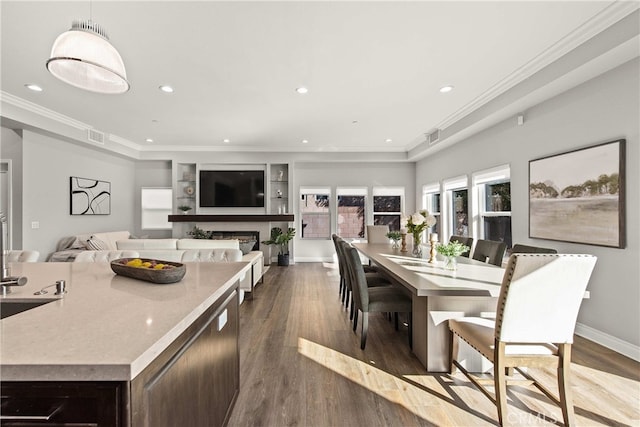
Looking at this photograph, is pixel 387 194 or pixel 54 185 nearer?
pixel 54 185

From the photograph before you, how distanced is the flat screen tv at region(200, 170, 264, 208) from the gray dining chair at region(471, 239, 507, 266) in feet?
16.1

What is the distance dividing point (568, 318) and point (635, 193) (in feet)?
5.28

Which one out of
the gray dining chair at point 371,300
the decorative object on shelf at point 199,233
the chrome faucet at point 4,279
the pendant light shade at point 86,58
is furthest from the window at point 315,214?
the chrome faucet at point 4,279

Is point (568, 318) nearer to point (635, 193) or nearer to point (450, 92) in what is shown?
point (635, 193)

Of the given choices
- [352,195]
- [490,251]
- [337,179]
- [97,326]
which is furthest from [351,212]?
[97,326]

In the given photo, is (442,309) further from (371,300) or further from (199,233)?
(199,233)

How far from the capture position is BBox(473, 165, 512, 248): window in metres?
4.09

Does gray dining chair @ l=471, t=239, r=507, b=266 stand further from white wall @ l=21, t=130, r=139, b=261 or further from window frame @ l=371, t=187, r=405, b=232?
white wall @ l=21, t=130, r=139, b=261

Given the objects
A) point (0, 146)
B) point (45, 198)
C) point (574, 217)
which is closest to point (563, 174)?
point (574, 217)

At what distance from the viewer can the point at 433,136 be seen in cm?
548

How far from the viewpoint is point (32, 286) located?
1.28 m

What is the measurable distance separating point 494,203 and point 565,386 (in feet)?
10.8

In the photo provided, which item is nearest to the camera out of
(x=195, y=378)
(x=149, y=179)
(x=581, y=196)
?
(x=195, y=378)

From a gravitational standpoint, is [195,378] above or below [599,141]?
below
